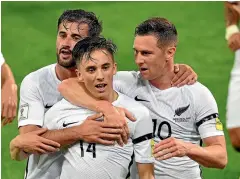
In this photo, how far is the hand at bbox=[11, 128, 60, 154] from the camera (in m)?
4.09

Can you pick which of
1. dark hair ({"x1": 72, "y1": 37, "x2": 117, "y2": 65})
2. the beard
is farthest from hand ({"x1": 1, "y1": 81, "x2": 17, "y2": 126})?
dark hair ({"x1": 72, "y1": 37, "x2": 117, "y2": 65})

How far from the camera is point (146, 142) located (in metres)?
4.05

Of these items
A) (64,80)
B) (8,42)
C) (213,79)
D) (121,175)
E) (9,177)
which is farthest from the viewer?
(8,42)

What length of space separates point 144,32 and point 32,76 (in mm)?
730

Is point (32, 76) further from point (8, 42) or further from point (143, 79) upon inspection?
point (8, 42)

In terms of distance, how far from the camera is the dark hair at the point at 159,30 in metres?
4.40

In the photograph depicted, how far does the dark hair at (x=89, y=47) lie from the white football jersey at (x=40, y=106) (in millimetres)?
391

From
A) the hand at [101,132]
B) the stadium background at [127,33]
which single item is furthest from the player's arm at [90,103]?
the stadium background at [127,33]

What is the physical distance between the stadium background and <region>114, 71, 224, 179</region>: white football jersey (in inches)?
81.5

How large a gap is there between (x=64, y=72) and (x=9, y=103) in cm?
39

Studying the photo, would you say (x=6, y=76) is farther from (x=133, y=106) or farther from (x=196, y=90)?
(x=196, y=90)

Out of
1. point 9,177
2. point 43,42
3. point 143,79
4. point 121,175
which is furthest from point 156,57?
point 43,42

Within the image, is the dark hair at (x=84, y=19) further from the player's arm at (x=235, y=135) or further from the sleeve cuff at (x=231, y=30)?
the player's arm at (x=235, y=135)

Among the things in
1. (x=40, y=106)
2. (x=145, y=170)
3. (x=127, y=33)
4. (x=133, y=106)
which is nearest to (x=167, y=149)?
(x=145, y=170)
